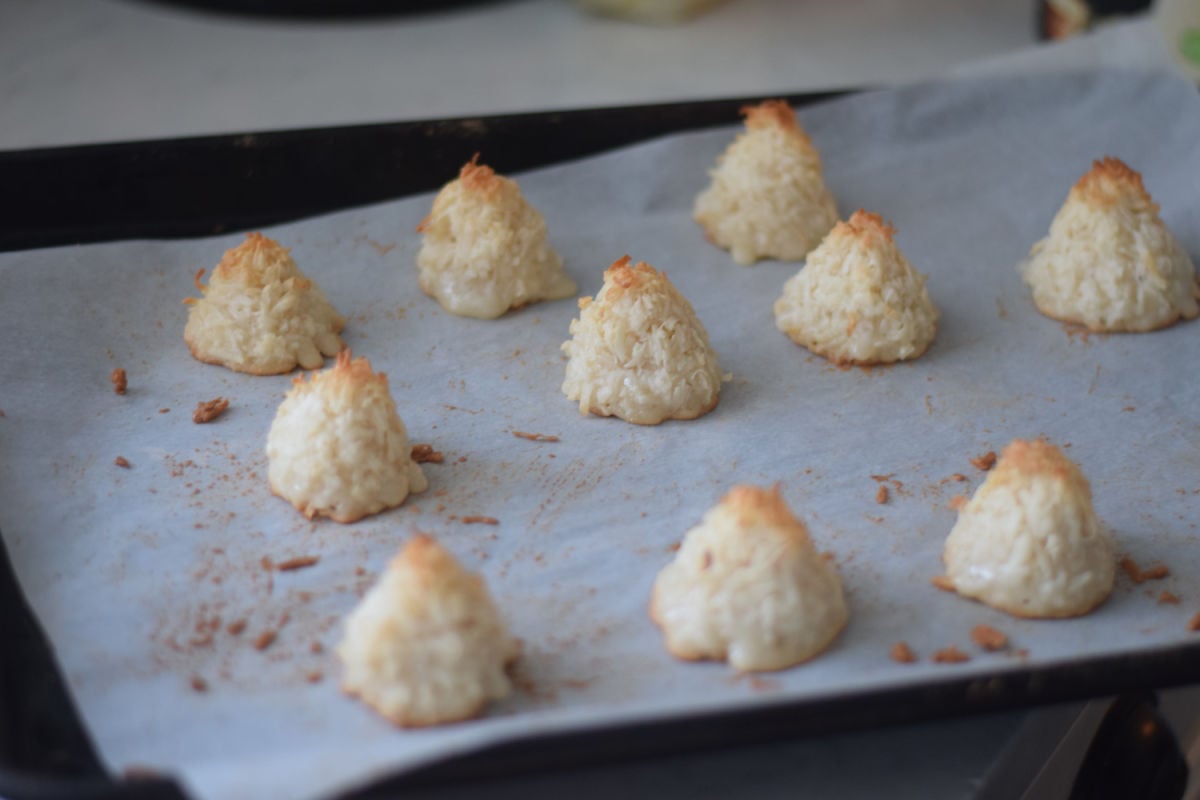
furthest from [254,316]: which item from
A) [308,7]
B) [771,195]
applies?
[308,7]

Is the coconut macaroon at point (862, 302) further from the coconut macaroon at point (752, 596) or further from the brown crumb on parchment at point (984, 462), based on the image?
the coconut macaroon at point (752, 596)

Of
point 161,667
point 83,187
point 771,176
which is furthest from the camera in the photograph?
point 771,176

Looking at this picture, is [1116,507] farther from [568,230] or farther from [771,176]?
[568,230]

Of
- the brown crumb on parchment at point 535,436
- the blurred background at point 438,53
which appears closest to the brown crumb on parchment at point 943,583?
the brown crumb on parchment at point 535,436

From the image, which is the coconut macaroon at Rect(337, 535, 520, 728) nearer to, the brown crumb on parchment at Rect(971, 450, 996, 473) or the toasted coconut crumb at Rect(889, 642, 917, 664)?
the toasted coconut crumb at Rect(889, 642, 917, 664)

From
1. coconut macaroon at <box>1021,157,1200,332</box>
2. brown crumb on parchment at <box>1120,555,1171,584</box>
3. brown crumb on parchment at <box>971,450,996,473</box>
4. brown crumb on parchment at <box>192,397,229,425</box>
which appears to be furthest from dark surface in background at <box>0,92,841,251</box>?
brown crumb on parchment at <box>1120,555,1171,584</box>

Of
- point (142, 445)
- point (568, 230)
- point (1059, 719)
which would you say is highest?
point (568, 230)

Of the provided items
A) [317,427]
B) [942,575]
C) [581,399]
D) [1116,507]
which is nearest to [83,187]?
[317,427]
